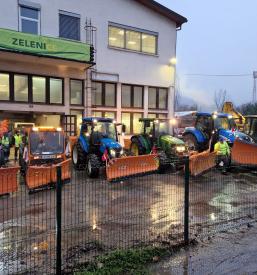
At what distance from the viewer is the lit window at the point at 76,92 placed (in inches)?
842

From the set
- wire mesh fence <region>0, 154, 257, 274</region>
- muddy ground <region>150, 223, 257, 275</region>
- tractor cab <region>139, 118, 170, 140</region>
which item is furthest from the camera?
tractor cab <region>139, 118, 170, 140</region>

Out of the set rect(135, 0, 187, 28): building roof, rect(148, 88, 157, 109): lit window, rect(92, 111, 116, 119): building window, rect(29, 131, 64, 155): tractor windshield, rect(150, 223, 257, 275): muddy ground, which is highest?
rect(135, 0, 187, 28): building roof

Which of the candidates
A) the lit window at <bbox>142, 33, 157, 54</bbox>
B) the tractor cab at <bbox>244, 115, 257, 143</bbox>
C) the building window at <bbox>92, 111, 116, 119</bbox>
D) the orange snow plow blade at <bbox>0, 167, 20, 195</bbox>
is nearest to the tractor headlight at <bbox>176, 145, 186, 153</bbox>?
the tractor cab at <bbox>244, 115, 257, 143</bbox>

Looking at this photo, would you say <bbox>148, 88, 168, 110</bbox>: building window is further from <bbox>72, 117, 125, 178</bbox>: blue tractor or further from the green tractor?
<bbox>72, 117, 125, 178</bbox>: blue tractor

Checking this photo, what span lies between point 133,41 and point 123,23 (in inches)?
52.6

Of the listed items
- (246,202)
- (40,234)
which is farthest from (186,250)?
(246,202)

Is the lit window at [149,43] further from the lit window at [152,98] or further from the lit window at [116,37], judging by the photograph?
the lit window at [152,98]

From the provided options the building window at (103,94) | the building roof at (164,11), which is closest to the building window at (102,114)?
the building window at (103,94)

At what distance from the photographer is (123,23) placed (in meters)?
23.0

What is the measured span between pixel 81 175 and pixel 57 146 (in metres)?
1.63

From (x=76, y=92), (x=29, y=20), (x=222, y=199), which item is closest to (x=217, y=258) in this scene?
(x=222, y=199)

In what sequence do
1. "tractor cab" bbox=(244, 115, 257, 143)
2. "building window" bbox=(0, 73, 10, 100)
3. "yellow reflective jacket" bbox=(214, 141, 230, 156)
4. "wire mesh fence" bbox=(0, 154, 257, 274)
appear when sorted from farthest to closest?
"building window" bbox=(0, 73, 10, 100), "tractor cab" bbox=(244, 115, 257, 143), "yellow reflective jacket" bbox=(214, 141, 230, 156), "wire mesh fence" bbox=(0, 154, 257, 274)

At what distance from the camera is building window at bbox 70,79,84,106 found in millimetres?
21391

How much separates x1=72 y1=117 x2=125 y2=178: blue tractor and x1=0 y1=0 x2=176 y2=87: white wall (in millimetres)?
7699
